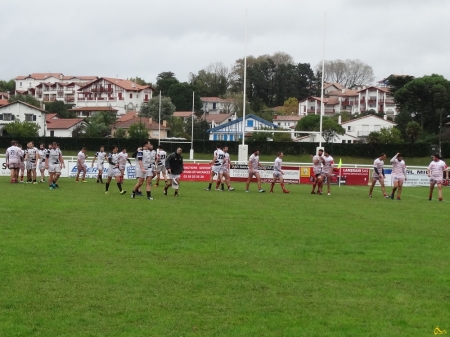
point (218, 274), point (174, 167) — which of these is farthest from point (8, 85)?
point (218, 274)

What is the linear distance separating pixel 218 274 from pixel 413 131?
72.1 metres

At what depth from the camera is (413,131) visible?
257 feet

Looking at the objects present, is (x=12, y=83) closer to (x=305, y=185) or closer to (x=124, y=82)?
(x=124, y=82)

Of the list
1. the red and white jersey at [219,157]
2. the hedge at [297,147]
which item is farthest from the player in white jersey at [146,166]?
the hedge at [297,147]

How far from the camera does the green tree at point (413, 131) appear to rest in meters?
78.2

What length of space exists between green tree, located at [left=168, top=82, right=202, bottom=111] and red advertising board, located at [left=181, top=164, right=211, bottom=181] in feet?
277

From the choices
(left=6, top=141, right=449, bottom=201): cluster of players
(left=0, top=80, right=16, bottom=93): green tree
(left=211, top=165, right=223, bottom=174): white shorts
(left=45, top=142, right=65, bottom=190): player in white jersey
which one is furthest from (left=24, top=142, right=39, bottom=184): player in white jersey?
(left=0, top=80, right=16, bottom=93): green tree

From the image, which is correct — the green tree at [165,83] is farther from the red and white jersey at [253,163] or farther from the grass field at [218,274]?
the grass field at [218,274]

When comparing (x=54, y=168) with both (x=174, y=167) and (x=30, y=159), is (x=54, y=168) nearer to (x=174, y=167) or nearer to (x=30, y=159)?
(x=30, y=159)

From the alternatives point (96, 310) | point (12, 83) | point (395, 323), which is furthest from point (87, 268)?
point (12, 83)

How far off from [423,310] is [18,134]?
7639cm

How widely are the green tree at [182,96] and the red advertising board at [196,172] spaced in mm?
84527

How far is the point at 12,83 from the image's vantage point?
182 meters

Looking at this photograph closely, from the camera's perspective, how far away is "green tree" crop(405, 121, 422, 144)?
78250 mm
